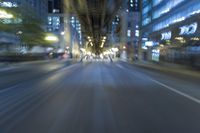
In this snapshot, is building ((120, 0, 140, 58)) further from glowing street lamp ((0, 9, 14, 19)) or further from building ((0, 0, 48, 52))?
glowing street lamp ((0, 9, 14, 19))

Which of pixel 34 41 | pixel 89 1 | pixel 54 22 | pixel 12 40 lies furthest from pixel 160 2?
pixel 54 22

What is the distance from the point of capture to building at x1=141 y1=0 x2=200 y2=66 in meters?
58.8

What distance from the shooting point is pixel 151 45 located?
9644cm

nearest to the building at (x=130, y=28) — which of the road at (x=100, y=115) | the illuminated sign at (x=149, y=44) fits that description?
the illuminated sign at (x=149, y=44)

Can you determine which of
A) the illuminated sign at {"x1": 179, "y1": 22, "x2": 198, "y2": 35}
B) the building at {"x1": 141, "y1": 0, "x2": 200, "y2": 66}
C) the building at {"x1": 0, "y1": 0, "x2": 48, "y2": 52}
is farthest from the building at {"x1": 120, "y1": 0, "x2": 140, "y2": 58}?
the illuminated sign at {"x1": 179, "y1": 22, "x2": 198, "y2": 35}

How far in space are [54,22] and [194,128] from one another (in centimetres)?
15306

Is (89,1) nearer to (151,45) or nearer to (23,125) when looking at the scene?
(151,45)

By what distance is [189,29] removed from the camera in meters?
62.5

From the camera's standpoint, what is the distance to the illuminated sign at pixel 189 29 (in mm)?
59619

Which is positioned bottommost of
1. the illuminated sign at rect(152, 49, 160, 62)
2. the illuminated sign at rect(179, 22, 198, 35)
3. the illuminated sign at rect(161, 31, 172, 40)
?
the illuminated sign at rect(152, 49, 160, 62)

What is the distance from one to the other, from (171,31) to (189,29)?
12470 millimetres

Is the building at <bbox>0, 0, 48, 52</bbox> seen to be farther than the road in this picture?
Yes

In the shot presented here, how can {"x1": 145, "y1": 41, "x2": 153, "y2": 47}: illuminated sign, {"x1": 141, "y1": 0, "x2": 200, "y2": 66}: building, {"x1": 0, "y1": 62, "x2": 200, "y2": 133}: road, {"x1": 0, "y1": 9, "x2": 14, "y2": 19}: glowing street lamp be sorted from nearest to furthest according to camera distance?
1. {"x1": 0, "y1": 62, "x2": 200, "y2": 133}: road
2. {"x1": 0, "y1": 9, "x2": 14, "y2": 19}: glowing street lamp
3. {"x1": 141, "y1": 0, "x2": 200, "y2": 66}: building
4. {"x1": 145, "y1": 41, "x2": 153, "y2": 47}: illuminated sign

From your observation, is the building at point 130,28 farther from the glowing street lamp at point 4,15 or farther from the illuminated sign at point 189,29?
the glowing street lamp at point 4,15
